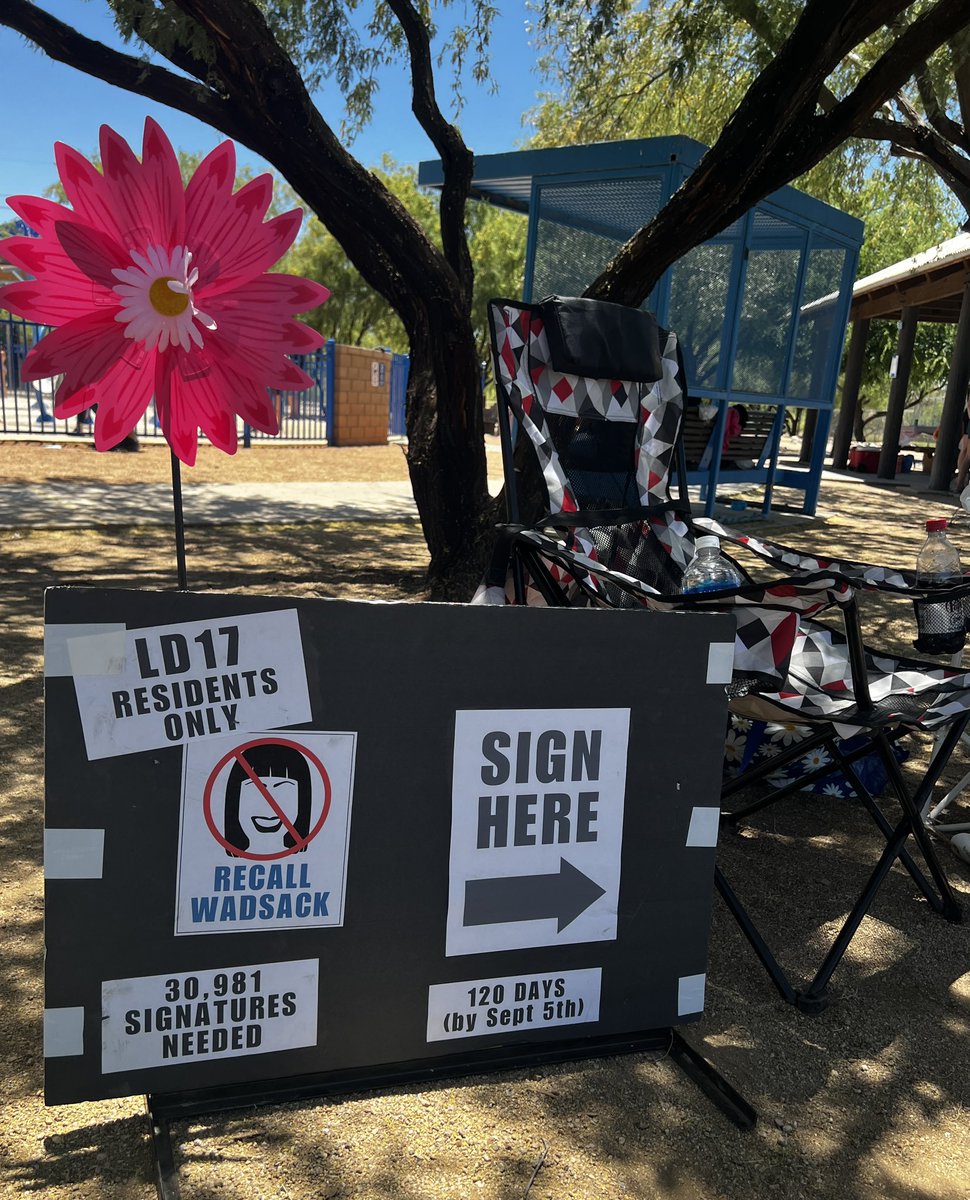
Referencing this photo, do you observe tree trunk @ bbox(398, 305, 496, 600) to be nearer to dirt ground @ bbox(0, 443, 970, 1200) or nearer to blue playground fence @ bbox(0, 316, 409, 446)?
dirt ground @ bbox(0, 443, 970, 1200)

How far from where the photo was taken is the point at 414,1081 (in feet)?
5.99

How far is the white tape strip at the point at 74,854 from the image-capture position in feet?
5.09

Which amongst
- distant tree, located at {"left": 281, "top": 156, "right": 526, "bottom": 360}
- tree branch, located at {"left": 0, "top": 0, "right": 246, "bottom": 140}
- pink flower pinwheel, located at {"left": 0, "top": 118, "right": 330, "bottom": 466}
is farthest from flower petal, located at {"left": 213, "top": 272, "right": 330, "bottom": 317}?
distant tree, located at {"left": 281, "top": 156, "right": 526, "bottom": 360}

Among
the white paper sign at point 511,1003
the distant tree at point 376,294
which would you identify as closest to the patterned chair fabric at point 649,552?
the white paper sign at point 511,1003

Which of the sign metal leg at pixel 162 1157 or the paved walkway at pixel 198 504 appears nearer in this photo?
the sign metal leg at pixel 162 1157

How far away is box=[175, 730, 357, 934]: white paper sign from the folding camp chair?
0.92m

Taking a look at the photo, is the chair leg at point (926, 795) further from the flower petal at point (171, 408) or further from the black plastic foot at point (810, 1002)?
the flower petal at point (171, 408)

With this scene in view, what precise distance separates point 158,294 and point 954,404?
53.6 feet

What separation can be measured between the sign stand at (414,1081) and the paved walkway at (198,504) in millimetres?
6455

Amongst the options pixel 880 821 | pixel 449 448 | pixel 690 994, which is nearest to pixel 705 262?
pixel 449 448

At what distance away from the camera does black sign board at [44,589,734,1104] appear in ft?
5.17

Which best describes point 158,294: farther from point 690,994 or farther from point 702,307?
point 702,307

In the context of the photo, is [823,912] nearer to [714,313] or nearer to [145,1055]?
[145,1055]

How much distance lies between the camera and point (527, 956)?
184cm
